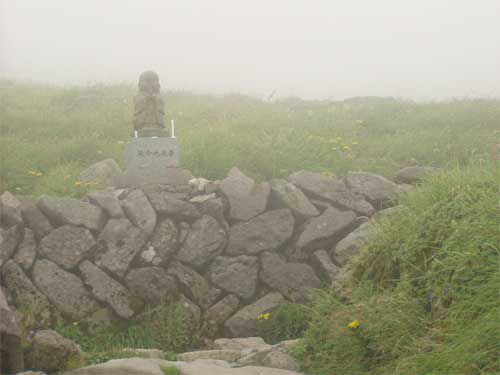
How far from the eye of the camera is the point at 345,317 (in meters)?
4.89

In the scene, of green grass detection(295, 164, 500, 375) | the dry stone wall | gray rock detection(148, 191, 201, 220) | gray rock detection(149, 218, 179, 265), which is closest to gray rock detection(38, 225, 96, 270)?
the dry stone wall

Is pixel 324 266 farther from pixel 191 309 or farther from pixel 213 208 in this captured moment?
pixel 191 309

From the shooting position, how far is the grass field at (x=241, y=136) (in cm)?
952

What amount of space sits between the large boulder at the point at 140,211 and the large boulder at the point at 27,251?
120cm

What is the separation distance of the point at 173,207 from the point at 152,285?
110cm

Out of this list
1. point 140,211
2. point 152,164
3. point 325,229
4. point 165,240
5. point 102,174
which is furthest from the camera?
point 102,174

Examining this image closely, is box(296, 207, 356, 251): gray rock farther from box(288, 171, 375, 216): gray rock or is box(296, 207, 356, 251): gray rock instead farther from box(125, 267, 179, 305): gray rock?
box(125, 267, 179, 305): gray rock

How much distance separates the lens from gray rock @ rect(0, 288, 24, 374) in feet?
15.0

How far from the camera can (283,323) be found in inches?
281

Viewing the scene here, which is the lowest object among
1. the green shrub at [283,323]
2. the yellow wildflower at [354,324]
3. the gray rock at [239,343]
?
the gray rock at [239,343]

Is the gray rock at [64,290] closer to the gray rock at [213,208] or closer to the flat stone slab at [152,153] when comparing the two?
the gray rock at [213,208]

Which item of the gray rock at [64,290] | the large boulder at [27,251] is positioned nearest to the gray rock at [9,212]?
the large boulder at [27,251]

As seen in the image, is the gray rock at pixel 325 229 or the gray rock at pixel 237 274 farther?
the gray rock at pixel 325 229

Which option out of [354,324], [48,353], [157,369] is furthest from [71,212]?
[354,324]
